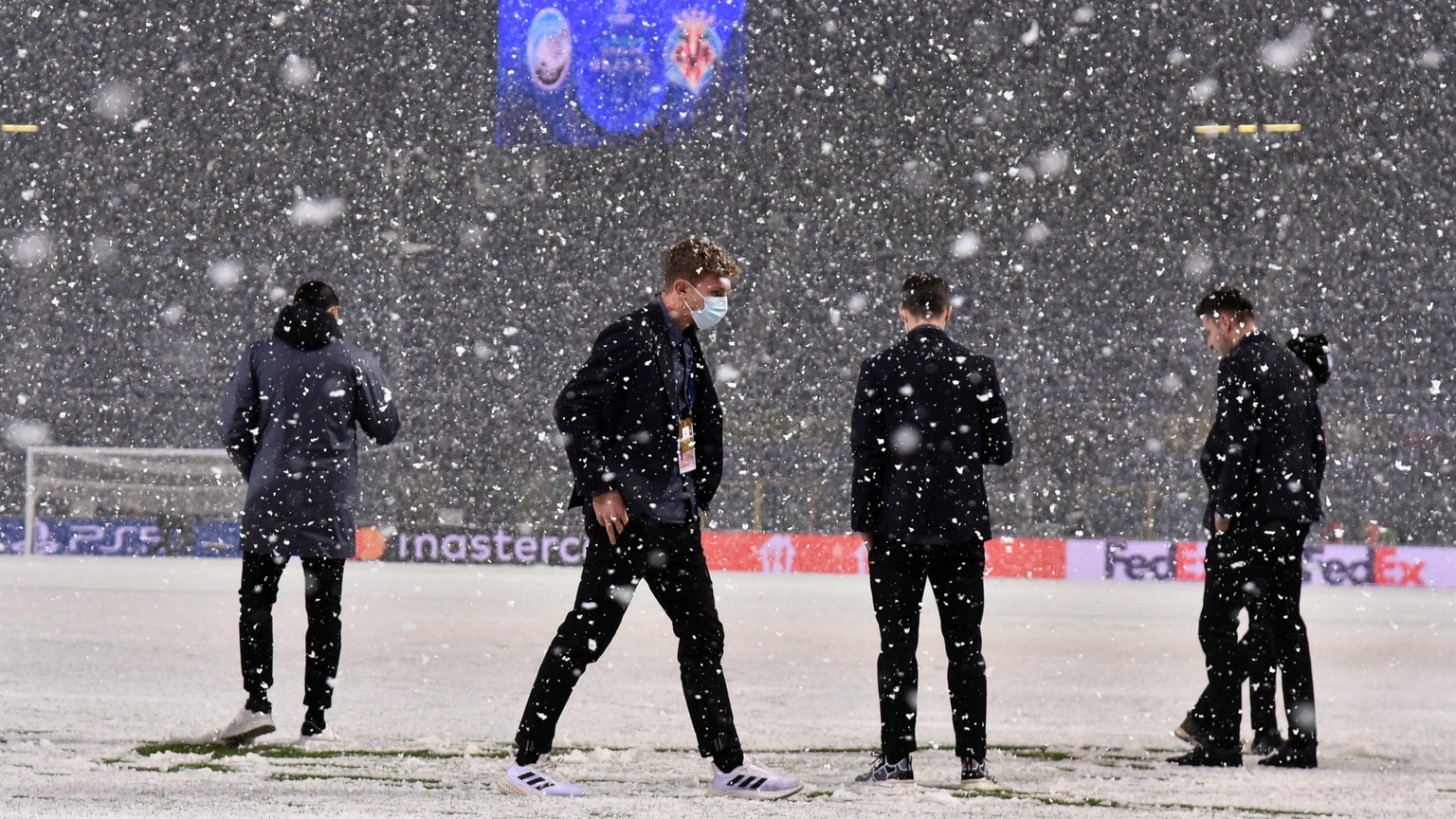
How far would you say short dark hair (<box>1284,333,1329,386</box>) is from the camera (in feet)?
15.5

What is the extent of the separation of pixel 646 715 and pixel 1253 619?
1973mm

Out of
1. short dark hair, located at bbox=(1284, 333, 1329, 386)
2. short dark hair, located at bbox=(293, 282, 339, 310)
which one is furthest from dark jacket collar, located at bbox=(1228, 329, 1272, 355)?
→ short dark hair, located at bbox=(293, 282, 339, 310)

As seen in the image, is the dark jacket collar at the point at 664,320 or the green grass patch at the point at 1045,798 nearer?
the green grass patch at the point at 1045,798

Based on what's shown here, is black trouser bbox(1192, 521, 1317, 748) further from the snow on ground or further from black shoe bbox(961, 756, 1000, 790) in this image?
black shoe bbox(961, 756, 1000, 790)

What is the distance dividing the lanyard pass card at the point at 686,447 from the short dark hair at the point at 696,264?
35 centimetres

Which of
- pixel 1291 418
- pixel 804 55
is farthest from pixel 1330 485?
pixel 1291 418

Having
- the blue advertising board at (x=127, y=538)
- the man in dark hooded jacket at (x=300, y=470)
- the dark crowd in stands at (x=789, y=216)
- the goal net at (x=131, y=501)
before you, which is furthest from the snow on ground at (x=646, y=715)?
the dark crowd in stands at (x=789, y=216)

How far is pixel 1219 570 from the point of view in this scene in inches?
177

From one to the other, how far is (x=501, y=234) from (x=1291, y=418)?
79.7ft

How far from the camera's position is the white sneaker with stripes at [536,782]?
3.55 meters

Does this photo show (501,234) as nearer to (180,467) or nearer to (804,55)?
(804,55)

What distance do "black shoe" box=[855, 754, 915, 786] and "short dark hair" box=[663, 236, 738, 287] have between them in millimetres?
1295

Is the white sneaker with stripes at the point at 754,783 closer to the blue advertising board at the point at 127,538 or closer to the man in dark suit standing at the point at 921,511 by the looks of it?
the man in dark suit standing at the point at 921,511

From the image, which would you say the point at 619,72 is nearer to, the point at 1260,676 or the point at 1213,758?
the point at 1260,676
